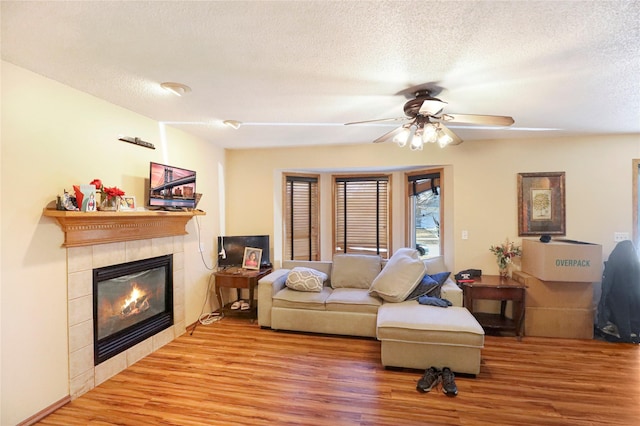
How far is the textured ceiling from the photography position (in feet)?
4.65

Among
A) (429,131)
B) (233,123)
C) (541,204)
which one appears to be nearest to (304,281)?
(233,123)

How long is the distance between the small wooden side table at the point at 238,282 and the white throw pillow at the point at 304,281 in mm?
458

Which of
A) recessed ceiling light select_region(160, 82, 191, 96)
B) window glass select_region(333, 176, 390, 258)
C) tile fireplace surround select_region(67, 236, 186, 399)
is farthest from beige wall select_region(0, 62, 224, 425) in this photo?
window glass select_region(333, 176, 390, 258)

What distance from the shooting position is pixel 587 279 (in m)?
3.23

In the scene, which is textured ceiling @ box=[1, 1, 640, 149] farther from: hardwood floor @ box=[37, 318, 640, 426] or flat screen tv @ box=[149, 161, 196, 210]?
hardwood floor @ box=[37, 318, 640, 426]

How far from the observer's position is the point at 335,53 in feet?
5.82

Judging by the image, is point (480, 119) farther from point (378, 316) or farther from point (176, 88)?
point (176, 88)

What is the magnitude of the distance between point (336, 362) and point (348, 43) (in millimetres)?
2656

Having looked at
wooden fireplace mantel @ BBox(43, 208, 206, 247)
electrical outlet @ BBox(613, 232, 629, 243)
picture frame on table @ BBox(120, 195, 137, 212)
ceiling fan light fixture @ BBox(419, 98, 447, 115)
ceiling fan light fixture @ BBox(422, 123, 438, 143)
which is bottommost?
electrical outlet @ BBox(613, 232, 629, 243)

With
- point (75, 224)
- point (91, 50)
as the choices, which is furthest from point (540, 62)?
point (75, 224)

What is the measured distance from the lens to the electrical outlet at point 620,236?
3611 mm

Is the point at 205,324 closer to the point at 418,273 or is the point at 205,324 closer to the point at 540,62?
the point at 418,273

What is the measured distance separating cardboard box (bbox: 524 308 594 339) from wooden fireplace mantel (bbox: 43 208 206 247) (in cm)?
Result: 399

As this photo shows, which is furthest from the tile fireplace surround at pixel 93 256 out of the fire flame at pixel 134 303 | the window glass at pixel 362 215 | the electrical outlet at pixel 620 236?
the electrical outlet at pixel 620 236
